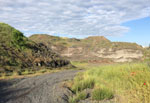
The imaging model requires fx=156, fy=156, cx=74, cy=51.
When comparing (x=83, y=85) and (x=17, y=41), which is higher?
(x=17, y=41)

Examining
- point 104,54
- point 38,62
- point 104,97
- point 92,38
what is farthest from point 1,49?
point 92,38

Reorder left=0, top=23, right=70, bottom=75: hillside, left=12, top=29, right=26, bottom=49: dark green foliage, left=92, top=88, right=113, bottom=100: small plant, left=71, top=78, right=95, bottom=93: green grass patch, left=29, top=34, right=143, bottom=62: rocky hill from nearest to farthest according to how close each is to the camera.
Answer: left=92, top=88, right=113, bottom=100: small plant
left=71, top=78, right=95, bottom=93: green grass patch
left=0, top=23, right=70, bottom=75: hillside
left=12, top=29, right=26, bottom=49: dark green foliage
left=29, top=34, right=143, bottom=62: rocky hill

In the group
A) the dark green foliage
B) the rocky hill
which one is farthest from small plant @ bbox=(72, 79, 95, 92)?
the rocky hill

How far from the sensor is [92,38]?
3536 inches

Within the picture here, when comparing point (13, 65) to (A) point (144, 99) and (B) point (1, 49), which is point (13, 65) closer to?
(B) point (1, 49)

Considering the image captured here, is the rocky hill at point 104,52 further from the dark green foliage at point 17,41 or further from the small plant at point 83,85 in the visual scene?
the small plant at point 83,85

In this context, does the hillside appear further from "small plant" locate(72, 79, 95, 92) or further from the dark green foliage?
"small plant" locate(72, 79, 95, 92)

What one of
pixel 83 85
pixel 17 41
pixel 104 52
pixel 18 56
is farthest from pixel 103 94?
pixel 104 52

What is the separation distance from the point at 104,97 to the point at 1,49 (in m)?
17.6

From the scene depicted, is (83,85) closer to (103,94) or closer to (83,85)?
(83,85)

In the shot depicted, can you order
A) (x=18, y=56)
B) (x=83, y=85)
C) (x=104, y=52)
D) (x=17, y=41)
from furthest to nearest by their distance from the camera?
(x=104, y=52), (x=17, y=41), (x=18, y=56), (x=83, y=85)

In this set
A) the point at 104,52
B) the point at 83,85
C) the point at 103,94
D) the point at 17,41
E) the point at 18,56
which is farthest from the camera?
the point at 104,52

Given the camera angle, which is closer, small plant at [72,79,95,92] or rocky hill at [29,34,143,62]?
small plant at [72,79,95,92]

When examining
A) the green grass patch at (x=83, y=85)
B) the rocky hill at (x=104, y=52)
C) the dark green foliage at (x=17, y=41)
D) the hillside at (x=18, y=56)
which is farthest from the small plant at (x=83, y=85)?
the rocky hill at (x=104, y=52)
